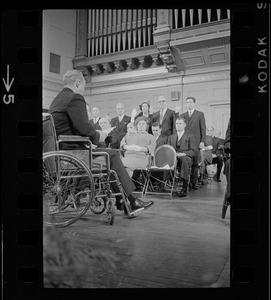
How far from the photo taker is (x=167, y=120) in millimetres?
929

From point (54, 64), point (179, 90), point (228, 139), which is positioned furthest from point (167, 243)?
point (54, 64)

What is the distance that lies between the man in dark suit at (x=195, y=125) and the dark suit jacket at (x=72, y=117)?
0.28 metres

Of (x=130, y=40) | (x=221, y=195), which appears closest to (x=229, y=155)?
(x=221, y=195)

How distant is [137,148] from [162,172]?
11 centimetres

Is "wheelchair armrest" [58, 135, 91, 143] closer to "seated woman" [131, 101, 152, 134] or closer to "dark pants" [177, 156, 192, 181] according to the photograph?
"seated woman" [131, 101, 152, 134]

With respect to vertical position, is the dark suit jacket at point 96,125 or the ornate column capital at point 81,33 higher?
the ornate column capital at point 81,33

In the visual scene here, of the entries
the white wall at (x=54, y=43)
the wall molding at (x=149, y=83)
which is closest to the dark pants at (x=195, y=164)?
the wall molding at (x=149, y=83)

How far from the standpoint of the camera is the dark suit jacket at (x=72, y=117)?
2.97 ft

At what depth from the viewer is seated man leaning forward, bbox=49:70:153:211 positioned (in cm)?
90

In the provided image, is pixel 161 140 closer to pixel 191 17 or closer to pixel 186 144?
pixel 186 144

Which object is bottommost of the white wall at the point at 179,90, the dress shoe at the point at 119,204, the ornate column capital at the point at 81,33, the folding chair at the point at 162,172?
the dress shoe at the point at 119,204
